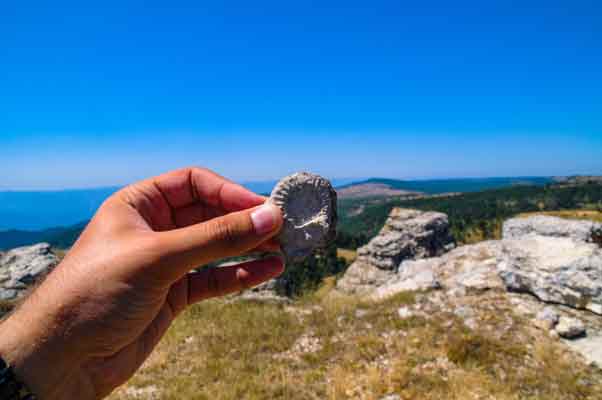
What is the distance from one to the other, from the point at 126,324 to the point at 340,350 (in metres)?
6.88

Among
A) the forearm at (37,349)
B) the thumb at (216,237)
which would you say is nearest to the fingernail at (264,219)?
the thumb at (216,237)

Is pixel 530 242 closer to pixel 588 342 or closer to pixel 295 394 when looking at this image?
pixel 588 342

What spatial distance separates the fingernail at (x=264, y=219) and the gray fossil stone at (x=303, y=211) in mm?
1030

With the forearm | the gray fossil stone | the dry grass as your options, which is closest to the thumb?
the gray fossil stone

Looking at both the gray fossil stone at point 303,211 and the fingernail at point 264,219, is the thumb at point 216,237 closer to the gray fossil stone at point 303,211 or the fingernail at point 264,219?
the fingernail at point 264,219

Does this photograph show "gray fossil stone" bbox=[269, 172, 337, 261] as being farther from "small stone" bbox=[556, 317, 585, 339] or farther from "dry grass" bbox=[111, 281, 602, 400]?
"small stone" bbox=[556, 317, 585, 339]

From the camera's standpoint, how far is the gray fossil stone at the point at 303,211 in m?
5.12

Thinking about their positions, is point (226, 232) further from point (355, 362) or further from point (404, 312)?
point (404, 312)

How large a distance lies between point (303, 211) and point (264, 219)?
1.41 meters

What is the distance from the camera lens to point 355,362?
27.7ft

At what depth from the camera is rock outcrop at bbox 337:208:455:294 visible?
120ft

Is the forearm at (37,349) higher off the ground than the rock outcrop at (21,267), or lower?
higher

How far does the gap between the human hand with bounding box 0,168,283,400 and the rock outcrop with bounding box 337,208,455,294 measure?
104ft

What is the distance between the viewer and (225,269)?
5184mm
